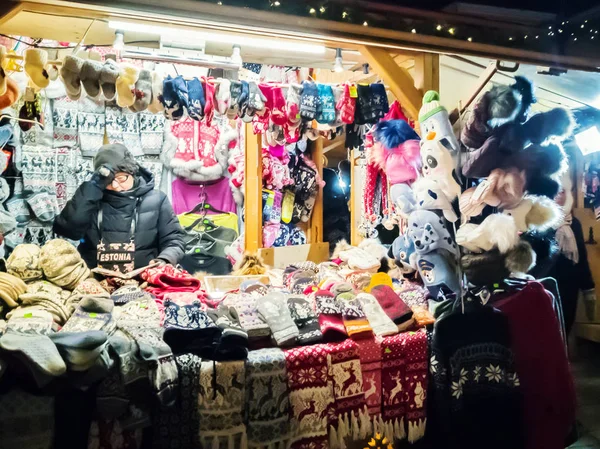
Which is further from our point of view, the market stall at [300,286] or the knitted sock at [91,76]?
the knitted sock at [91,76]

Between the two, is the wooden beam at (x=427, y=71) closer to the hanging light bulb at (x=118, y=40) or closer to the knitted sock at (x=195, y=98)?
the knitted sock at (x=195, y=98)

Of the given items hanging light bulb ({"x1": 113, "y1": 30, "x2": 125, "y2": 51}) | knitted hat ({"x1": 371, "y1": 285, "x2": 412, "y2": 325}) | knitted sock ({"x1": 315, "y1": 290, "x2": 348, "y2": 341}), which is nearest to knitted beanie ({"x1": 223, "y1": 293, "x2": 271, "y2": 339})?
knitted sock ({"x1": 315, "y1": 290, "x2": 348, "y2": 341})

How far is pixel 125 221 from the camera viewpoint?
2.96 meters

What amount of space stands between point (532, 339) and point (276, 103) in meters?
1.70

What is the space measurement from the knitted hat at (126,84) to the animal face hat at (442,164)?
137cm

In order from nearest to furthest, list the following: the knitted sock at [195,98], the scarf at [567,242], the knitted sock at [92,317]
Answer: the knitted sock at [92,317] → the knitted sock at [195,98] → the scarf at [567,242]

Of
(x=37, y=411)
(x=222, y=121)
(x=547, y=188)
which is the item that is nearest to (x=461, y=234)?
(x=547, y=188)

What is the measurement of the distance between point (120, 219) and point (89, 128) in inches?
51.8

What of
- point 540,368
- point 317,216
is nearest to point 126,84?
point 317,216

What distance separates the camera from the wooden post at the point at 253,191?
12.0 feet

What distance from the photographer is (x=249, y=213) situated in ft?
12.3

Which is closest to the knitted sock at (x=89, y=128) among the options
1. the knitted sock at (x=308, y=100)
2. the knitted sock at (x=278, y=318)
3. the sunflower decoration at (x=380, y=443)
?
the knitted sock at (x=308, y=100)

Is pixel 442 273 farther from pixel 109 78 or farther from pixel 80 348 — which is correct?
pixel 109 78

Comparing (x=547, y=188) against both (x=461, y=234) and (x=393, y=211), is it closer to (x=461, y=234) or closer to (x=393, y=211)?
(x=461, y=234)
